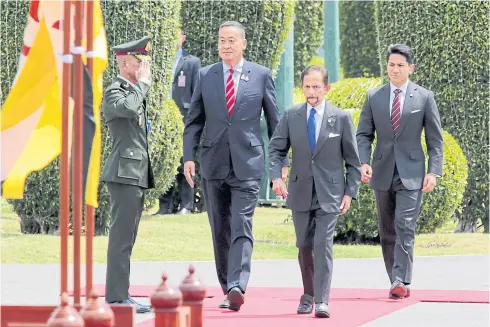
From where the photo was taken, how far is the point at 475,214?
50.3 feet

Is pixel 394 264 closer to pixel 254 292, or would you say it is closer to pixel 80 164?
pixel 254 292

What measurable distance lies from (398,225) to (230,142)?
160 cm

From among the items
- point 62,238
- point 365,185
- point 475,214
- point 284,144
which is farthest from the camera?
point 475,214

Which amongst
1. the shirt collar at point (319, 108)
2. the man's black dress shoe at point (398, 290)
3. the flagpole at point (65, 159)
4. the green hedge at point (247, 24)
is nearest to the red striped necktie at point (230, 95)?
the shirt collar at point (319, 108)

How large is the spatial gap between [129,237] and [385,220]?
97.2 inches

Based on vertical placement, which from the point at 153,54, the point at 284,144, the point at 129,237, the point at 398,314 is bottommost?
the point at 398,314

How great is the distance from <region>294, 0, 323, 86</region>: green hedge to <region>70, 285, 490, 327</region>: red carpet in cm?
1763

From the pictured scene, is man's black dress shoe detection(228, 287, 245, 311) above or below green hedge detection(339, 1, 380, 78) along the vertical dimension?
below

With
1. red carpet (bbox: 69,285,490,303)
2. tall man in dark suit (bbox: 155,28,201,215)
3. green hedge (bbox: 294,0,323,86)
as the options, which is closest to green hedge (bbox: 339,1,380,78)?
green hedge (bbox: 294,0,323,86)

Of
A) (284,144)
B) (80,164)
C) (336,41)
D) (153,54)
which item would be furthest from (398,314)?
(336,41)

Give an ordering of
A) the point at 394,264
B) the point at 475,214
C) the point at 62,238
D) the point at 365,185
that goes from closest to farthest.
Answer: the point at 62,238 → the point at 394,264 → the point at 365,185 → the point at 475,214

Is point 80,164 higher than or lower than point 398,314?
higher

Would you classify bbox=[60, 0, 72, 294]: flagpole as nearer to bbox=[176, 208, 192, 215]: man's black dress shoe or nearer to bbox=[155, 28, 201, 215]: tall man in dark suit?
bbox=[155, 28, 201, 215]: tall man in dark suit

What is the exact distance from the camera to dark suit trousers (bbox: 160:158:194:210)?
645 inches
